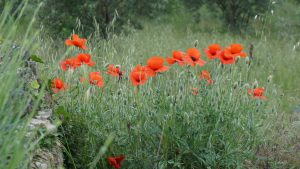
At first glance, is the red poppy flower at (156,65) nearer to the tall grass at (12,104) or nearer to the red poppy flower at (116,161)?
A: the red poppy flower at (116,161)

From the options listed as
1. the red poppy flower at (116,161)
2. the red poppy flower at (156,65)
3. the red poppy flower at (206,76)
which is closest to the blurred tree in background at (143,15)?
the red poppy flower at (206,76)

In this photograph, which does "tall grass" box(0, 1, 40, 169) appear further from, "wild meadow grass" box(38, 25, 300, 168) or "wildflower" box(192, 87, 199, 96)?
"wildflower" box(192, 87, 199, 96)

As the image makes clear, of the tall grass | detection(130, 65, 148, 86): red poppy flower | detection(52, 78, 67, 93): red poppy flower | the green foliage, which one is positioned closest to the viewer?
the tall grass

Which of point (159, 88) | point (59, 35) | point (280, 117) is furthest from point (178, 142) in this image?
point (59, 35)

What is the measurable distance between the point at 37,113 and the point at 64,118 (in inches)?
11.8

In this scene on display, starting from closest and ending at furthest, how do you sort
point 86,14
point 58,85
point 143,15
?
1. point 58,85
2. point 86,14
3. point 143,15

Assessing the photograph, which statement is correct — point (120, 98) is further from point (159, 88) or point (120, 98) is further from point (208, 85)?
point (208, 85)

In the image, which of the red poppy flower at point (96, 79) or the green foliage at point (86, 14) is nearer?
the red poppy flower at point (96, 79)

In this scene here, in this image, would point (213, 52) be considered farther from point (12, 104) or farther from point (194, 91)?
point (12, 104)

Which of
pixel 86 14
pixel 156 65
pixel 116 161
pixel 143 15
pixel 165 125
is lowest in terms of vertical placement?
pixel 116 161

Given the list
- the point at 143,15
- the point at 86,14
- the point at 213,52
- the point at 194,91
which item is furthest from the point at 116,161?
the point at 143,15

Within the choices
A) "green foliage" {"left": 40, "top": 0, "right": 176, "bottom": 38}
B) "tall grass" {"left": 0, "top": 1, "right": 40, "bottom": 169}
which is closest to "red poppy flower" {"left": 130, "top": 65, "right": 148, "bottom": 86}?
"tall grass" {"left": 0, "top": 1, "right": 40, "bottom": 169}

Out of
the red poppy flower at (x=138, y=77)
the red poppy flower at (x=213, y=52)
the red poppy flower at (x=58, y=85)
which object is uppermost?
the red poppy flower at (x=213, y=52)

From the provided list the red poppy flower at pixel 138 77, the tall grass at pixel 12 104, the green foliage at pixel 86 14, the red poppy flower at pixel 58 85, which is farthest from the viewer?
the green foliage at pixel 86 14
